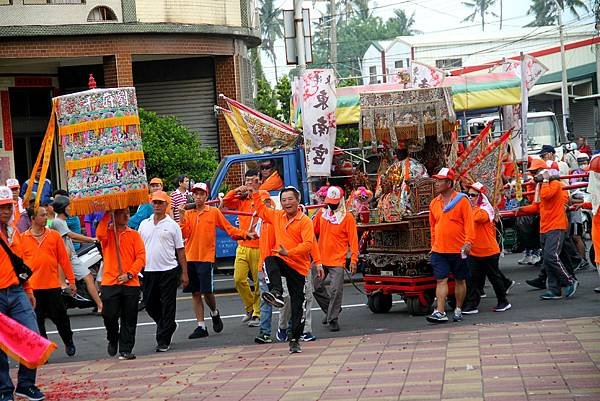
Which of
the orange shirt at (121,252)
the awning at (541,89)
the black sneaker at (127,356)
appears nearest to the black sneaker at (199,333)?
the black sneaker at (127,356)

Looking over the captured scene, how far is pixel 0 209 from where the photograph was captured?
1020 centimetres

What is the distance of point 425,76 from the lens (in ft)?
59.8

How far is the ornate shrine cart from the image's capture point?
1451 cm

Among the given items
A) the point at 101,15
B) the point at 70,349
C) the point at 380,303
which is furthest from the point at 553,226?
the point at 101,15

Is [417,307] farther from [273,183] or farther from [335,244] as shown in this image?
[273,183]

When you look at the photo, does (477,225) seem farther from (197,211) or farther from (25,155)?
(25,155)

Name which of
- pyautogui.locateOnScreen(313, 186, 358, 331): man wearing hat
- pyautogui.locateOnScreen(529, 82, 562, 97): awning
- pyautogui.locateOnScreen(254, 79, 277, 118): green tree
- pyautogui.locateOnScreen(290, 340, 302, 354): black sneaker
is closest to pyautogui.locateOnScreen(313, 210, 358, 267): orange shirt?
pyautogui.locateOnScreen(313, 186, 358, 331): man wearing hat

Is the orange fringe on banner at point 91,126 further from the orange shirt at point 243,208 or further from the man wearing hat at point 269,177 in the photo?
the man wearing hat at point 269,177

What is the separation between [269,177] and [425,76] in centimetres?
296

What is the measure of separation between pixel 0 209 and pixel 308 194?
849 cm

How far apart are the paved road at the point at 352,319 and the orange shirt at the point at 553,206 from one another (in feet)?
3.25

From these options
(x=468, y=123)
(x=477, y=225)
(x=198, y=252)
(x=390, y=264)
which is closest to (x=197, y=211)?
(x=198, y=252)

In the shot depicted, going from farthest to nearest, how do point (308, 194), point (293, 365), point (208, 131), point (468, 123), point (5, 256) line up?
1. point (208, 131)
2. point (468, 123)
3. point (308, 194)
4. point (293, 365)
5. point (5, 256)

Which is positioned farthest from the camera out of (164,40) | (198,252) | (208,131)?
(208,131)
